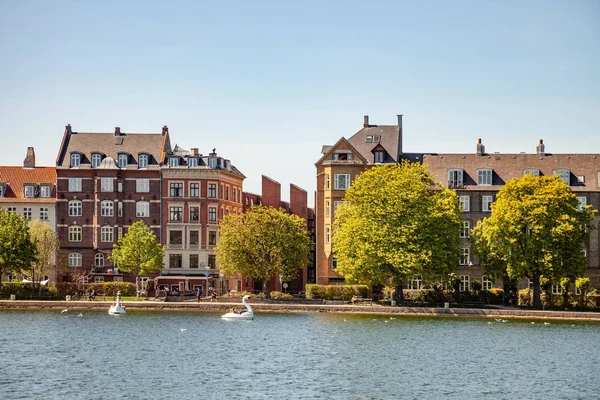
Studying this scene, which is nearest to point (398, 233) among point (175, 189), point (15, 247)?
point (175, 189)

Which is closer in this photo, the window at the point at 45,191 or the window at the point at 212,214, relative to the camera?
the window at the point at 212,214

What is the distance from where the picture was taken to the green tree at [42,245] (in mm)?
111938

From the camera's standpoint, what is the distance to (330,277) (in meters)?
113

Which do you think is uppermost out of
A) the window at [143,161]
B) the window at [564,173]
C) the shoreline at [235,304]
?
the window at [143,161]

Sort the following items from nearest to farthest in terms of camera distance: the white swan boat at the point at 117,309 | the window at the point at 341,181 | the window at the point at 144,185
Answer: the white swan boat at the point at 117,309 < the window at the point at 341,181 < the window at the point at 144,185

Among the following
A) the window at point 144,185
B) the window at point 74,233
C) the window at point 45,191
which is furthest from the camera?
the window at point 45,191

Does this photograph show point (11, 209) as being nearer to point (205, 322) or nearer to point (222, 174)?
point (222, 174)

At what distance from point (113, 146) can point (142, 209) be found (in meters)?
8.80

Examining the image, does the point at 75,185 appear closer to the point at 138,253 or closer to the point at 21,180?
the point at 21,180

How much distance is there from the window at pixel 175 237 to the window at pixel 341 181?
20037 millimetres

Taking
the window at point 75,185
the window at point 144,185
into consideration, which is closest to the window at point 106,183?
the window at point 75,185

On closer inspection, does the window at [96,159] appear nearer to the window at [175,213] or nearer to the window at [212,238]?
the window at [175,213]

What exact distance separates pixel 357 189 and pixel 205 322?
72.6 ft

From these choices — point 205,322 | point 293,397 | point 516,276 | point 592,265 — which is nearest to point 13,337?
point 205,322
